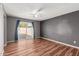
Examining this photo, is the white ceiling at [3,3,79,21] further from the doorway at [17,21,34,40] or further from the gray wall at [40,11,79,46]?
the doorway at [17,21,34,40]

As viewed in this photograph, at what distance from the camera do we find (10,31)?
618cm

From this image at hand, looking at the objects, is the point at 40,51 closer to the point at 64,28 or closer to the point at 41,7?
the point at 41,7

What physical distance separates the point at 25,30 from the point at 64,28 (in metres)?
3.66

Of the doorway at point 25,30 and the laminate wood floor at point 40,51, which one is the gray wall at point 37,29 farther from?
the laminate wood floor at point 40,51

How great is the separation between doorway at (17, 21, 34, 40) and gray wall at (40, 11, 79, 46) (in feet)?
5.28

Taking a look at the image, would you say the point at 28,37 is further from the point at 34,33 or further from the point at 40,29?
the point at 40,29

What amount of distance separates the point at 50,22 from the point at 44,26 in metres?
1.08

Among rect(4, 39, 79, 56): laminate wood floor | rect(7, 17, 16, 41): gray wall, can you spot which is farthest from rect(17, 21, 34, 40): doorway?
rect(4, 39, 79, 56): laminate wood floor

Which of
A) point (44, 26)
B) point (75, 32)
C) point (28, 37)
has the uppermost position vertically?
point (44, 26)

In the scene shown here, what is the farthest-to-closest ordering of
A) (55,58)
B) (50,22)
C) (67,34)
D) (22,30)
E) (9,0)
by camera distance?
(22,30) → (50,22) → (67,34) → (9,0) → (55,58)

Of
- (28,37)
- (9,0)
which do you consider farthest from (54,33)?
→ (9,0)

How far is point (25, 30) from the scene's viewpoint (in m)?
7.68

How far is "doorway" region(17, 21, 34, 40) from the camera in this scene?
723 centimetres

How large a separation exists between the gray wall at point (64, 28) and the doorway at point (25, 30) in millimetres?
1608
